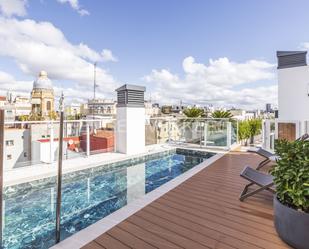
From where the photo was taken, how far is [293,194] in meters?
2.17

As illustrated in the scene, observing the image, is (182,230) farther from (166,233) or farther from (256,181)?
(256,181)

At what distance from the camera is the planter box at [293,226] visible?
2.06 meters

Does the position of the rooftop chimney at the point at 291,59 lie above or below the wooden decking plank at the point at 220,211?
above

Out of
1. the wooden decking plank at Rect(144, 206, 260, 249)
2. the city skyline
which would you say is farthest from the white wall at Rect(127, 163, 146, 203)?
the city skyline

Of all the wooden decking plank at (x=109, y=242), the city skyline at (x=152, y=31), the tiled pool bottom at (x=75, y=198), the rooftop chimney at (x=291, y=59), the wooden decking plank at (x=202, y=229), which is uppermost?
the city skyline at (x=152, y=31)

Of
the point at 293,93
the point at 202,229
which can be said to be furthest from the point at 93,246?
the point at 293,93

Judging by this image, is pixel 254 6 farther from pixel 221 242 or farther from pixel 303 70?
pixel 221 242

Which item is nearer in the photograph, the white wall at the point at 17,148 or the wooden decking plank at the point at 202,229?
the wooden decking plank at the point at 202,229

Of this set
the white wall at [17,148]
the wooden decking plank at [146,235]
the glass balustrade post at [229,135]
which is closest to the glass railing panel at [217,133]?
the glass balustrade post at [229,135]

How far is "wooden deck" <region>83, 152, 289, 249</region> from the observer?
230cm

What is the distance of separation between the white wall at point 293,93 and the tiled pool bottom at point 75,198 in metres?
4.33

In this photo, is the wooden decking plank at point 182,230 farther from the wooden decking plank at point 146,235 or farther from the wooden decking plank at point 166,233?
the wooden decking plank at point 146,235

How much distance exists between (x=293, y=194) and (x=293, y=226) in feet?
0.93

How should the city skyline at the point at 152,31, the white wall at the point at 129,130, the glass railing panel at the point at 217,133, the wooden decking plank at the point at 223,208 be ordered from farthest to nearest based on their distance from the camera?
the city skyline at the point at 152,31 < the glass railing panel at the point at 217,133 < the white wall at the point at 129,130 < the wooden decking plank at the point at 223,208
